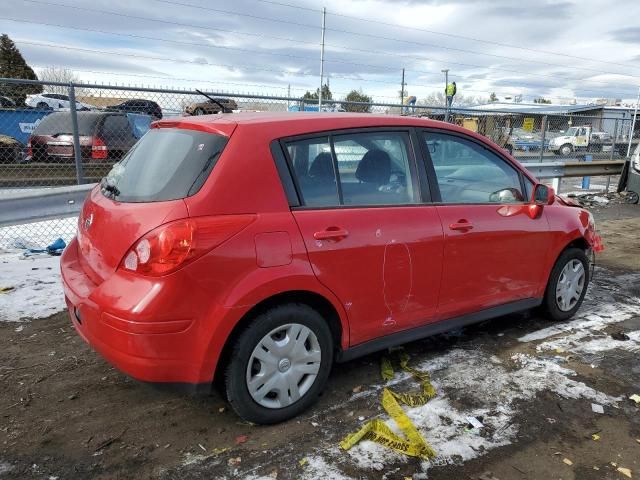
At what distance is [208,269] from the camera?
8.05 ft

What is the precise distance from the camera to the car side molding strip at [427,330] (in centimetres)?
312

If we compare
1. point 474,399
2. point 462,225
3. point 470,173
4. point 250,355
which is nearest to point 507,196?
point 470,173

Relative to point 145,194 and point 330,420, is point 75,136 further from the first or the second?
point 330,420

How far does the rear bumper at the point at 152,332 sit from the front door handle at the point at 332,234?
66 centimetres

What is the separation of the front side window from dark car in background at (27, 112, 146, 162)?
4881 millimetres

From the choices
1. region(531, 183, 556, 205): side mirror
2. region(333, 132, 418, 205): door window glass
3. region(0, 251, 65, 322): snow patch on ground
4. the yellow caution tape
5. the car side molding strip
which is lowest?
region(0, 251, 65, 322): snow patch on ground

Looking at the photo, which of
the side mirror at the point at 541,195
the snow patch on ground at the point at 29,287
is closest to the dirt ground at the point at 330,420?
the snow patch on ground at the point at 29,287

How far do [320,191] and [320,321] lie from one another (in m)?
0.73

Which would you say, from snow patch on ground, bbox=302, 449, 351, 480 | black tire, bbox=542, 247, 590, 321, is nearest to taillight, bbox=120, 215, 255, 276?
snow patch on ground, bbox=302, 449, 351, 480

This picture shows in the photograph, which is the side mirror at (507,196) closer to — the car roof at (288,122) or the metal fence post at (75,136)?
the car roof at (288,122)

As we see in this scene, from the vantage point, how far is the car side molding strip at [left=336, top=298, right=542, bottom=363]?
123 inches

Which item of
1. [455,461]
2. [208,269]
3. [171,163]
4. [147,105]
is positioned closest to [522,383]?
[455,461]

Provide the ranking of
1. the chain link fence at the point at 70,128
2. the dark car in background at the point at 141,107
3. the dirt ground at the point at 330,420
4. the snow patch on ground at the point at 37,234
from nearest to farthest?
the dirt ground at the point at 330,420, the chain link fence at the point at 70,128, the snow patch on ground at the point at 37,234, the dark car in background at the point at 141,107

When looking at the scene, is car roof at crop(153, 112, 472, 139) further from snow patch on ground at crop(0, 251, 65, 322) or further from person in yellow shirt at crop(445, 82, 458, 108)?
person in yellow shirt at crop(445, 82, 458, 108)
